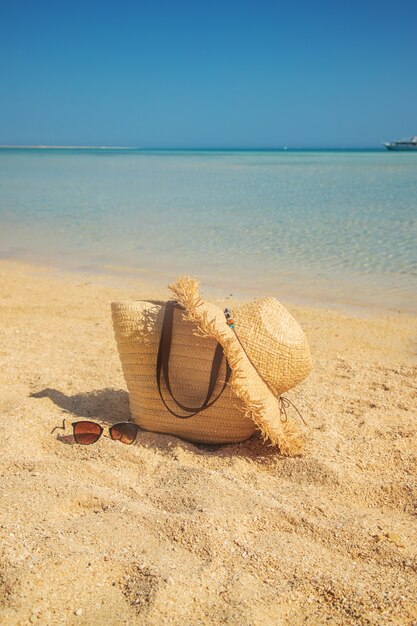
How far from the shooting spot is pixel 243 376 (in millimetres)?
3211

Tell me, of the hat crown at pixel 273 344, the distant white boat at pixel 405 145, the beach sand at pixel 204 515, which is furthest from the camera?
the distant white boat at pixel 405 145

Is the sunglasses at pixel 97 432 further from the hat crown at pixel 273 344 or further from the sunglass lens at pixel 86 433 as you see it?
the hat crown at pixel 273 344

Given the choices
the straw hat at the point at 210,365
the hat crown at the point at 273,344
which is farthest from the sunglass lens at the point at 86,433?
the hat crown at the point at 273,344

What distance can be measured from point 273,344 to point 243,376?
10.8 inches

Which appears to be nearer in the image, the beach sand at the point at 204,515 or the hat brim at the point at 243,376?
the beach sand at the point at 204,515

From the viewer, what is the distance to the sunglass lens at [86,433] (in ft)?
11.0

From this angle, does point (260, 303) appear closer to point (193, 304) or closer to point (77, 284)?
point (193, 304)

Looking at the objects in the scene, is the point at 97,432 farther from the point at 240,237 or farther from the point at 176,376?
the point at 240,237

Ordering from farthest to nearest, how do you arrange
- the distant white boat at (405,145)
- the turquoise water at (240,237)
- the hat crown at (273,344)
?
the distant white boat at (405,145) < the turquoise water at (240,237) < the hat crown at (273,344)

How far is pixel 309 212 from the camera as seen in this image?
1471cm

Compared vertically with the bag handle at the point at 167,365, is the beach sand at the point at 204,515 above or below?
below

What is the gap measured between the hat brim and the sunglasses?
68cm

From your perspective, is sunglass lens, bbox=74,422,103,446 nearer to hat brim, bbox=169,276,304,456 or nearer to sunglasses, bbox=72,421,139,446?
sunglasses, bbox=72,421,139,446

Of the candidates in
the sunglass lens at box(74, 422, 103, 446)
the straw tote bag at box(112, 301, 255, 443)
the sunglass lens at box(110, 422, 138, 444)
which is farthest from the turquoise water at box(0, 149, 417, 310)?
the sunglass lens at box(74, 422, 103, 446)
